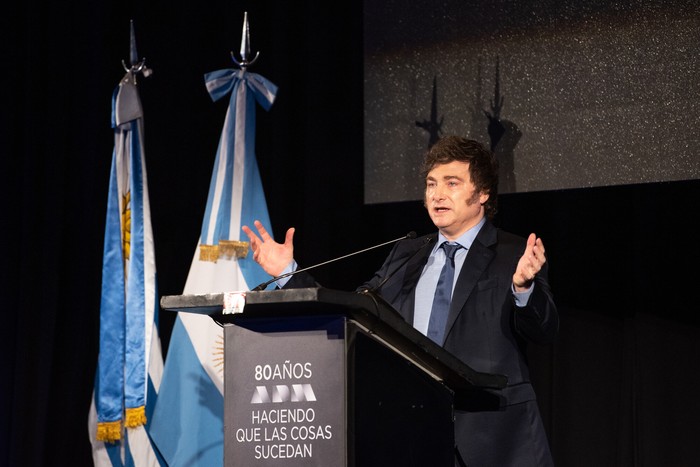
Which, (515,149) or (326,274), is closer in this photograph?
(515,149)

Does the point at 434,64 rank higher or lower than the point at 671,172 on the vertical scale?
higher

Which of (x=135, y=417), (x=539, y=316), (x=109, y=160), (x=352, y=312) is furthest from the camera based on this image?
(x=109, y=160)

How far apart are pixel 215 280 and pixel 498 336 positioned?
169cm

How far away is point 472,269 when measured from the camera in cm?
236

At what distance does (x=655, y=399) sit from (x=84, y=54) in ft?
10.2

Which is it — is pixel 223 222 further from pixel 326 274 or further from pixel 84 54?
pixel 84 54

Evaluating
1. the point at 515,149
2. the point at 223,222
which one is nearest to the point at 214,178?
the point at 223,222

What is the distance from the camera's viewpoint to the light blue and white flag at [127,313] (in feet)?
12.0

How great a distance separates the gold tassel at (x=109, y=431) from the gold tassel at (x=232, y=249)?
836 millimetres

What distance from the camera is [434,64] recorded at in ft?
11.6

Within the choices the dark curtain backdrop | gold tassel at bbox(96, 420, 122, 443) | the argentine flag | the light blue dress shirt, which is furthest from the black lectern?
gold tassel at bbox(96, 420, 122, 443)

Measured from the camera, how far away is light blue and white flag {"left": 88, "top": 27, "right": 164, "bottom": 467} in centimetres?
366

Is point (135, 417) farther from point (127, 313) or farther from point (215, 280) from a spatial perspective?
point (215, 280)

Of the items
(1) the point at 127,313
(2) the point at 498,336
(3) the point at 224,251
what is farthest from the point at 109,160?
(2) the point at 498,336
